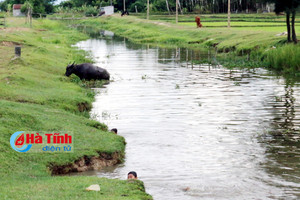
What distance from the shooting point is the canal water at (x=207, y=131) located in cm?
→ 1041

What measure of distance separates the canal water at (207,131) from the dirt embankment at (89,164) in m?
0.18

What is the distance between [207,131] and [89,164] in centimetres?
452

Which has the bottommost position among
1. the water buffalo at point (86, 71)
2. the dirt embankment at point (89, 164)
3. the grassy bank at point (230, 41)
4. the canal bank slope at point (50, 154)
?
the dirt embankment at point (89, 164)

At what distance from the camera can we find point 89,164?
11164mm

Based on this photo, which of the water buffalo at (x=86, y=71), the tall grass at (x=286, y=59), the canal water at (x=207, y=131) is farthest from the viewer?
the tall grass at (x=286, y=59)

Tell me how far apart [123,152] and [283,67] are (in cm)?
1766

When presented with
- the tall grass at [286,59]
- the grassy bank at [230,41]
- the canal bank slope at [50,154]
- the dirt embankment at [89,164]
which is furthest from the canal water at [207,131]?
the grassy bank at [230,41]

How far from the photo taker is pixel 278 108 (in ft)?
59.0

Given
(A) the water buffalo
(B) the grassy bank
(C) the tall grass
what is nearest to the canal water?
(A) the water buffalo

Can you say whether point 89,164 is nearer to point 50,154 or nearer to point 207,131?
point 50,154

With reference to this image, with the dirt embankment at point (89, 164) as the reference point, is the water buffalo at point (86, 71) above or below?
above

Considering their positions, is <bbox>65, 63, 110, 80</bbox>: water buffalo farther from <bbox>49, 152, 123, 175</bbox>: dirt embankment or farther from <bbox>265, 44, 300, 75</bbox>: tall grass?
<bbox>49, 152, 123, 175</bbox>: dirt embankment

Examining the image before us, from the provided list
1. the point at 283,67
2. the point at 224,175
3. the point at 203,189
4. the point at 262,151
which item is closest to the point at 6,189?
the point at 203,189

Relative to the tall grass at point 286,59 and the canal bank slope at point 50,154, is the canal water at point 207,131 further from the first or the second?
the tall grass at point 286,59
